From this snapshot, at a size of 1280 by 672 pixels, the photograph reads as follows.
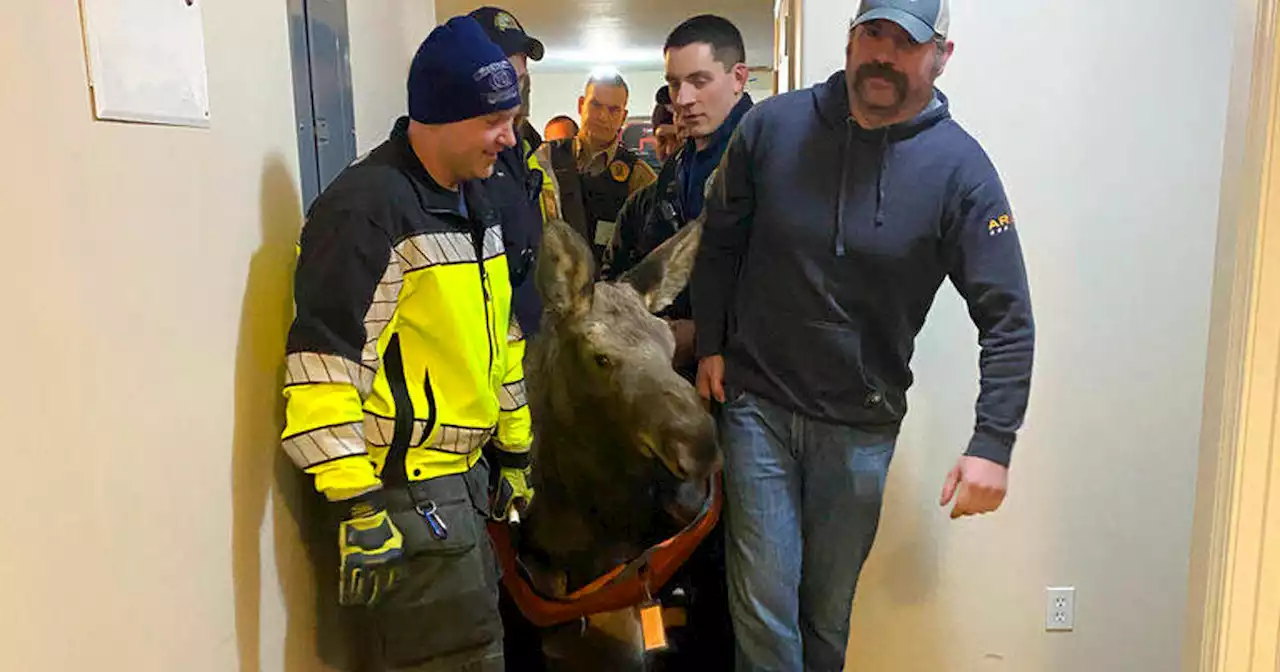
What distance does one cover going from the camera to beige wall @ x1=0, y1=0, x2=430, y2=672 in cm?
87

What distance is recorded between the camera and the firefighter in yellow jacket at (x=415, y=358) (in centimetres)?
134

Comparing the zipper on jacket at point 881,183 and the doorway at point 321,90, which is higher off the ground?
the doorway at point 321,90

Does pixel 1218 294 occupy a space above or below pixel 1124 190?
below

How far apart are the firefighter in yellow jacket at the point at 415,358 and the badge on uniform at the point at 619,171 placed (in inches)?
66.7

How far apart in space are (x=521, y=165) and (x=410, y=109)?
0.57 m

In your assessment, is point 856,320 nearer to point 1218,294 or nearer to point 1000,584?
point 1218,294

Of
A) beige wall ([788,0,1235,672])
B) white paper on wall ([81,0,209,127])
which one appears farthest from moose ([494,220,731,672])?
white paper on wall ([81,0,209,127])

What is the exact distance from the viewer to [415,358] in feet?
4.78

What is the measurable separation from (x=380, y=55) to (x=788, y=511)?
1.40m

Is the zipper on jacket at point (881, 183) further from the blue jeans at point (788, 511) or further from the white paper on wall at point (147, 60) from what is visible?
the white paper on wall at point (147, 60)

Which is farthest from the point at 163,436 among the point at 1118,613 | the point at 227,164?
the point at 1118,613

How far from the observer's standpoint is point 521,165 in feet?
6.70

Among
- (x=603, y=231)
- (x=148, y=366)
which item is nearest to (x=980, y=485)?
(x=148, y=366)

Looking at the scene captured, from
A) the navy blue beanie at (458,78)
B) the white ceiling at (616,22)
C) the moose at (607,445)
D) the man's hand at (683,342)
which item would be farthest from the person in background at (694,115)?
the white ceiling at (616,22)
